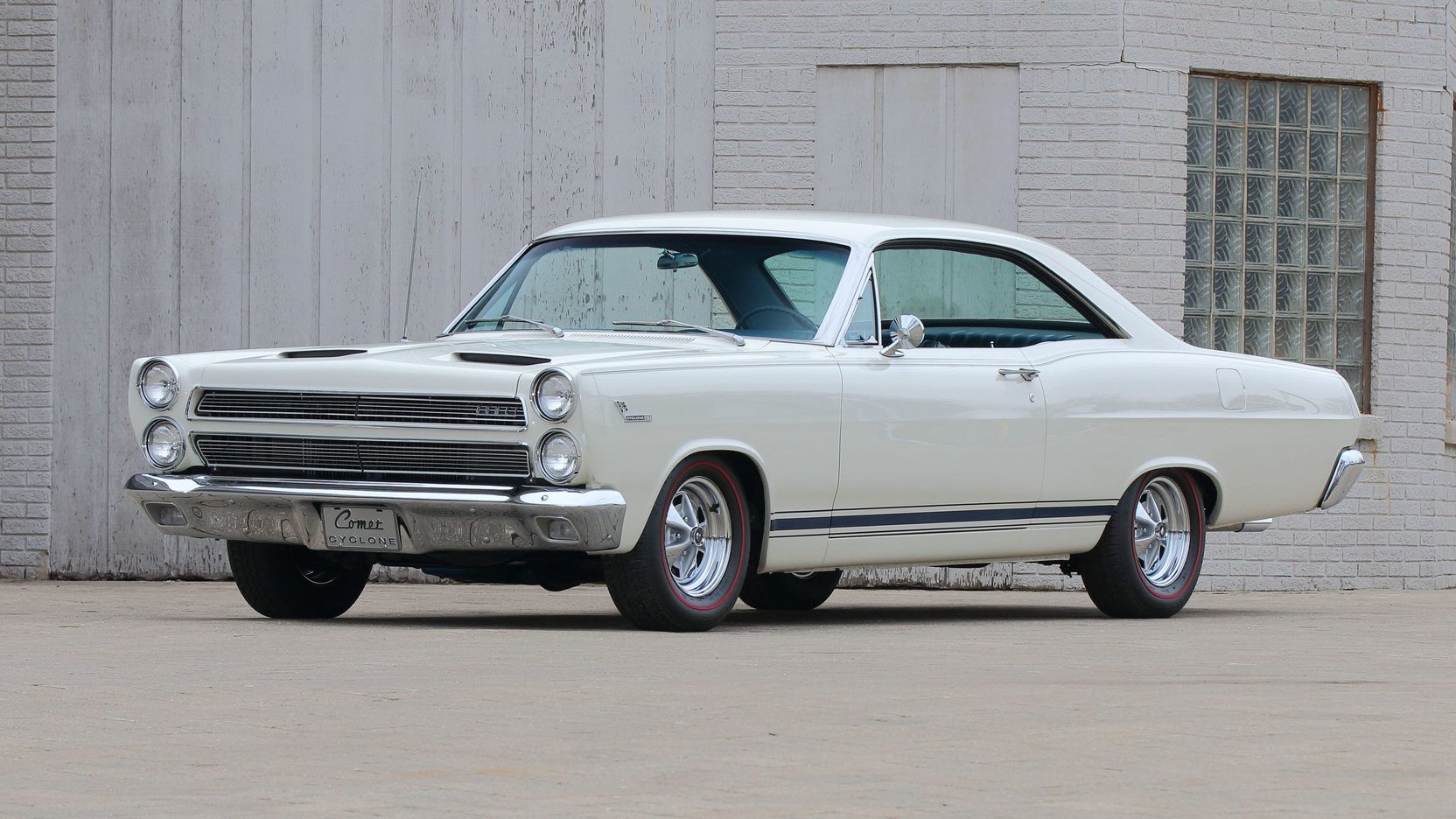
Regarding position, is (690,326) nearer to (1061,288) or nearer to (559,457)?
(559,457)

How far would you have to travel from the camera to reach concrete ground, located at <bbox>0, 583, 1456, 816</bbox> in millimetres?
4273

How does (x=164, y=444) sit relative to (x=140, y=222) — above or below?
below

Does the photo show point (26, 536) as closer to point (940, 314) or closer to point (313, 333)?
point (313, 333)

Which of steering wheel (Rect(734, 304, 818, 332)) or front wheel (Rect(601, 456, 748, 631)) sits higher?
steering wheel (Rect(734, 304, 818, 332))

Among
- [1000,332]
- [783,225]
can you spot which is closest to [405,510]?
[783,225]

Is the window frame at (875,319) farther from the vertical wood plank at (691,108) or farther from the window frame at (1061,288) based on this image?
the vertical wood plank at (691,108)

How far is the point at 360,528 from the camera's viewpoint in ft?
24.8

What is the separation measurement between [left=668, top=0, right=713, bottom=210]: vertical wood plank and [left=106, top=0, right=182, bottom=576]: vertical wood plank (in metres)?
2.66

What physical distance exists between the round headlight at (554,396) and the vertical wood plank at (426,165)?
5.31m

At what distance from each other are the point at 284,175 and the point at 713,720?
7836 millimetres

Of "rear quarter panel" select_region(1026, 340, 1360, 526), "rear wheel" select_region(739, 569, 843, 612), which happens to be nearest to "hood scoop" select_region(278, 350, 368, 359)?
"rear wheel" select_region(739, 569, 843, 612)

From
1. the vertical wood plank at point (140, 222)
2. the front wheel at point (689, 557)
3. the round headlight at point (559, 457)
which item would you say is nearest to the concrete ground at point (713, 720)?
the front wheel at point (689, 557)

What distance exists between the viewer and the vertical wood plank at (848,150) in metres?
12.6

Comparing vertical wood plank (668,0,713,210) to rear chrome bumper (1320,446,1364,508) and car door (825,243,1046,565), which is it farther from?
rear chrome bumper (1320,446,1364,508)
